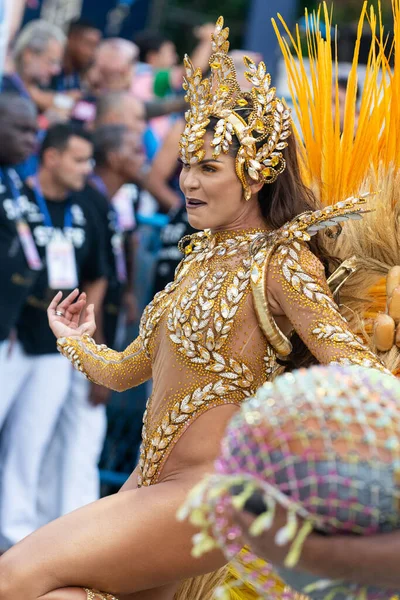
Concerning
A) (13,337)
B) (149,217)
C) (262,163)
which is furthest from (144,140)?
(262,163)

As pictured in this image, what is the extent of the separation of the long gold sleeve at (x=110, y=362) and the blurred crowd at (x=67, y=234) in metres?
1.96

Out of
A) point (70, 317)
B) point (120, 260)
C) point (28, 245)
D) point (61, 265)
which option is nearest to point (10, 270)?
point (28, 245)

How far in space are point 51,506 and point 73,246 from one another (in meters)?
1.39

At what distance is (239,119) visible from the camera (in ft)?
8.59

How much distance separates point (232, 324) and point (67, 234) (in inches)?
112

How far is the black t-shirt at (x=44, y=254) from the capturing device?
16.8 feet

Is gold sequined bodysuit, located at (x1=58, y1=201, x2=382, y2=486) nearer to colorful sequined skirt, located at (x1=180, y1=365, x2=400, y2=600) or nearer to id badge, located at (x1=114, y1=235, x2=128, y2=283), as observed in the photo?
colorful sequined skirt, located at (x1=180, y1=365, x2=400, y2=600)

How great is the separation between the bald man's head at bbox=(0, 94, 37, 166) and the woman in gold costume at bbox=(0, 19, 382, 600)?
2484 millimetres

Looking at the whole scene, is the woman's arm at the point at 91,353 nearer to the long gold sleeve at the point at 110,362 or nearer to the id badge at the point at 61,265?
the long gold sleeve at the point at 110,362

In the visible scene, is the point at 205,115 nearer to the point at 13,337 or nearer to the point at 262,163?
the point at 262,163

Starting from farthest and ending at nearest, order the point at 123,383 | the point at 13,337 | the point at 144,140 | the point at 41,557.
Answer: the point at 144,140 → the point at 13,337 → the point at 123,383 → the point at 41,557

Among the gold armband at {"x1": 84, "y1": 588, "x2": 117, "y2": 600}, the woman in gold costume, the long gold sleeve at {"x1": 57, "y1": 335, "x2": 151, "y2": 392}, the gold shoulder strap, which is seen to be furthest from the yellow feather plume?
the gold armband at {"x1": 84, "y1": 588, "x2": 117, "y2": 600}

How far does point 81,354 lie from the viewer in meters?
3.04

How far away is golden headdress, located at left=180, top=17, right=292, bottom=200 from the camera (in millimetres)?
2592
